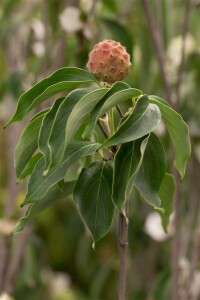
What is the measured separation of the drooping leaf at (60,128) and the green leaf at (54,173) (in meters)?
0.04

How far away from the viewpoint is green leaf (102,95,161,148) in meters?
0.70

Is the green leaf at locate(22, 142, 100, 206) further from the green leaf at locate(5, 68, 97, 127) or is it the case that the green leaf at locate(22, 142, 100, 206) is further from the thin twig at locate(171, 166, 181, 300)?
the thin twig at locate(171, 166, 181, 300)

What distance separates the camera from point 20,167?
0.80 meters

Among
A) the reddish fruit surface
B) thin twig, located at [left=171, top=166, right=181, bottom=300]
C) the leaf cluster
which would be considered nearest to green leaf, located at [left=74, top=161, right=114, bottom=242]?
the leaf cluster

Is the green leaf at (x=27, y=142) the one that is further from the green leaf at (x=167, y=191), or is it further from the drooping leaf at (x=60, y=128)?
the green leaf at (x=167, y=191)

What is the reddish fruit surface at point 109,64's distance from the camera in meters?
0.77

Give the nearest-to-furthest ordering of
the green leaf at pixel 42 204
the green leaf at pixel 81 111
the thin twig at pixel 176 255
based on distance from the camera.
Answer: the green leaf at pixel 81 111 < the green leaf at pixel 42 204 < the thin twig at pixel 176 255

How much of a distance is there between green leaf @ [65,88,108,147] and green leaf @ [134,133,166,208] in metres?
0.08

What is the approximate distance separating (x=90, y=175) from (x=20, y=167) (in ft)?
0.27

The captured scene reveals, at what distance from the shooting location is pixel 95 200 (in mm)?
771

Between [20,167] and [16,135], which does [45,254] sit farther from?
[20,167]

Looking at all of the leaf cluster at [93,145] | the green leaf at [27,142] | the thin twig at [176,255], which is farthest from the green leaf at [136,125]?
the thin twig at [176,255]

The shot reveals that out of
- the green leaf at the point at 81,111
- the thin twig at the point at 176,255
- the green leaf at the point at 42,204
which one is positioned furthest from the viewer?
the thin twig at the point at 176,255

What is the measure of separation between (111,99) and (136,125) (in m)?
0.04
